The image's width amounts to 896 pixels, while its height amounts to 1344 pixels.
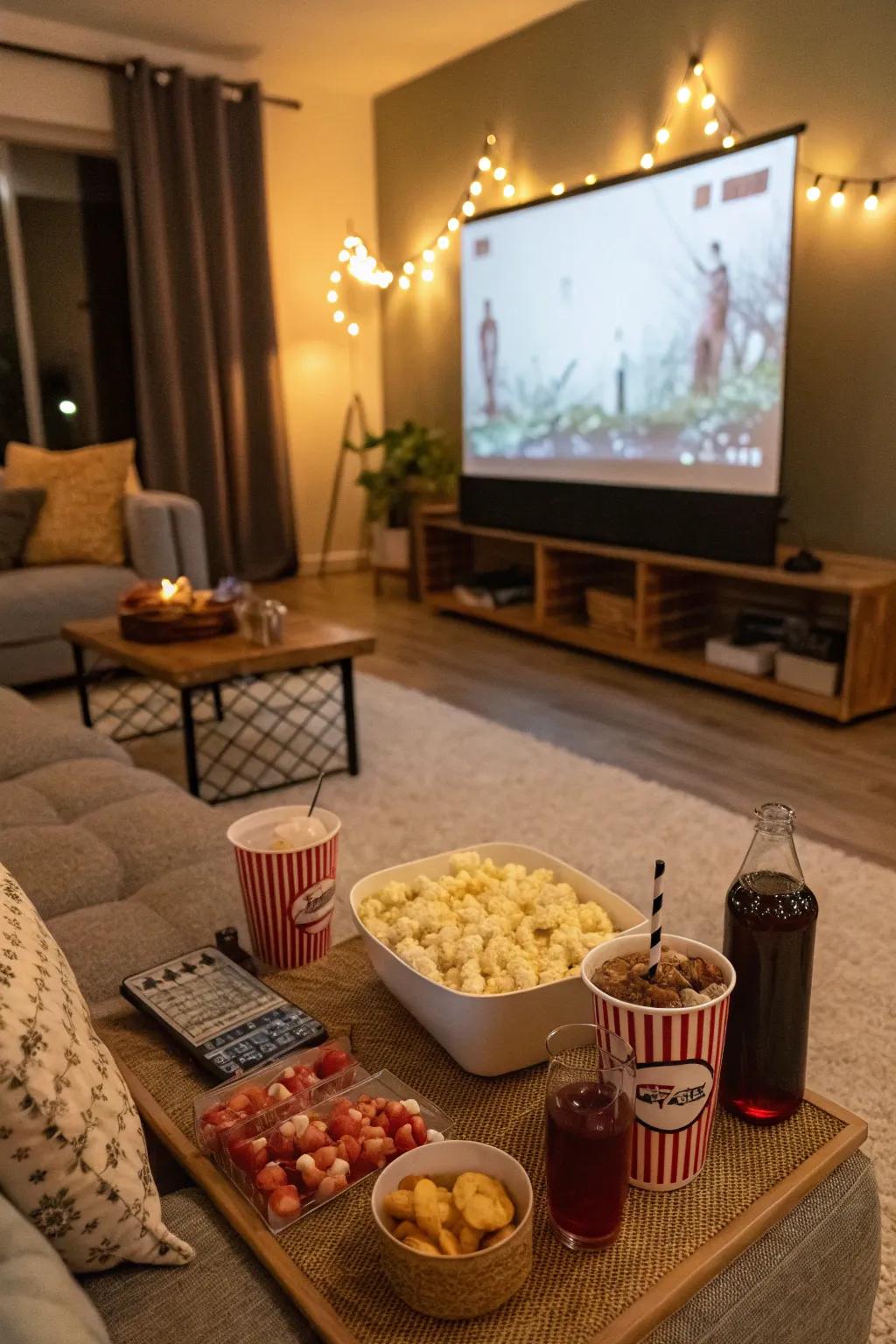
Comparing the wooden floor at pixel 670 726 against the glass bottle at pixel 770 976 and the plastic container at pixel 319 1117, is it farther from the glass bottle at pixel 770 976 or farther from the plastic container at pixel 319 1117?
the plastic container at pixel 319 1117

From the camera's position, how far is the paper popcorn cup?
82 cm

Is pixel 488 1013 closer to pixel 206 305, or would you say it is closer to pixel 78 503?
pixel 78 503

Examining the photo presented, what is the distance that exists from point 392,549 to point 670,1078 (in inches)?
198

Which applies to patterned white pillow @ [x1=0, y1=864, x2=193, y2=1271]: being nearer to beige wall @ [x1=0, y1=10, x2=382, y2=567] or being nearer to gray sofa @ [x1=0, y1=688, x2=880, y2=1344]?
gray sofa @ [x1=0, y1=688, x2=880, y2=1344]

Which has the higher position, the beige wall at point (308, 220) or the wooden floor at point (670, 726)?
the beige wall at point (308, 220)

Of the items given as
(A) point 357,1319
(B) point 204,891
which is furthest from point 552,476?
(A) point 357,1319

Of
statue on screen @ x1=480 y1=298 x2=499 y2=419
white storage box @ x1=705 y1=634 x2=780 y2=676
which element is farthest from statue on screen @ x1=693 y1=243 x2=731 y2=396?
statue on screen @ x1=480 y1=298 x2=499 y2=419

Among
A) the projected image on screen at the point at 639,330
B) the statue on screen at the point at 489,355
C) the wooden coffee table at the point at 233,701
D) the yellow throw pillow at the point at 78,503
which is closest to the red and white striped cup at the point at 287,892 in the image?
the wooden coffee table at the point at 233,701

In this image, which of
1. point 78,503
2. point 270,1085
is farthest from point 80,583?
point 270,1085

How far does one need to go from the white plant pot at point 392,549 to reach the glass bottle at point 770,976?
4861 millimetres

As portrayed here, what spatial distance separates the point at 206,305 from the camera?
540 centimetres

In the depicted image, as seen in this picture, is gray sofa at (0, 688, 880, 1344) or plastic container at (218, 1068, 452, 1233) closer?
gray sofa at (0, 688, 880, 1344)

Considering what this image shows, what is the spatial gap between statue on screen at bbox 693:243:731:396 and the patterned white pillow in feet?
11.3

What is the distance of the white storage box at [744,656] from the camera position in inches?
144
